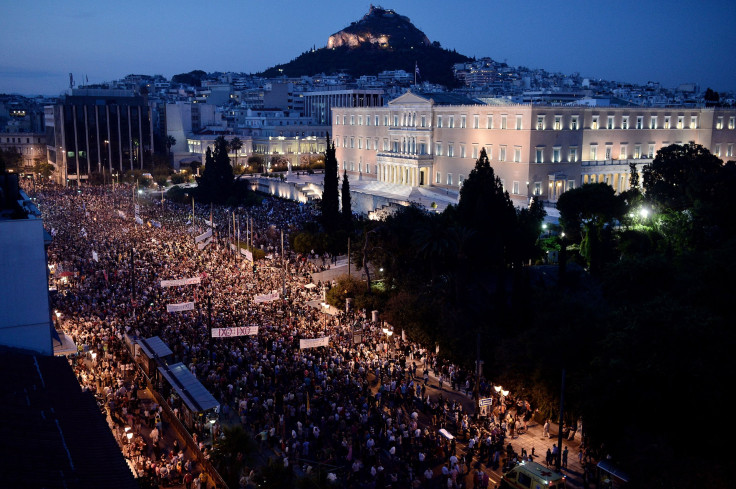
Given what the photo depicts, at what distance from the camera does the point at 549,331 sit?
70.9 ft

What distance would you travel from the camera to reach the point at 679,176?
46.6 metres

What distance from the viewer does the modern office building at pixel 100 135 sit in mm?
94562

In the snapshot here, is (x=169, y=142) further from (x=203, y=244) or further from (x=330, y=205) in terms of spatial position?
(x=203, y=244)

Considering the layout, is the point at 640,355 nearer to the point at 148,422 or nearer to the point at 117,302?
the point at 148,422

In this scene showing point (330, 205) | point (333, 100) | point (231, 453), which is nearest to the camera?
point (231, 453)

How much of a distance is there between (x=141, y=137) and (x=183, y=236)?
58037mm

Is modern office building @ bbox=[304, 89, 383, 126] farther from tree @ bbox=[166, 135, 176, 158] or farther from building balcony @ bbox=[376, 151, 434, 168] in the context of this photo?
building balcony @ bbox=[376, 151, 434, 168]

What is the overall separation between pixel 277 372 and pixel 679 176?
35.3 m

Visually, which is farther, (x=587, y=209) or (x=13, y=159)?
(x=13, y=159)

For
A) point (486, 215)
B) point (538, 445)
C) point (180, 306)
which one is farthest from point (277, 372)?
point (486, 215)

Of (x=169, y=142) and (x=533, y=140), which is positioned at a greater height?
(x=533, y=140)

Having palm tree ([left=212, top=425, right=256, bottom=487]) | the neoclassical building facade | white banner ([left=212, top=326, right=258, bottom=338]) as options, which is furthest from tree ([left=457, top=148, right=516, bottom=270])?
the neoclassical building facade

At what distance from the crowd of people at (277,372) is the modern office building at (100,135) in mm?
60521

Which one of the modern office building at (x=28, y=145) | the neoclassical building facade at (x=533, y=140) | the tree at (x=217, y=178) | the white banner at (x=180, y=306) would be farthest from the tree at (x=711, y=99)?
the modern office building at (x=28, y=145)
